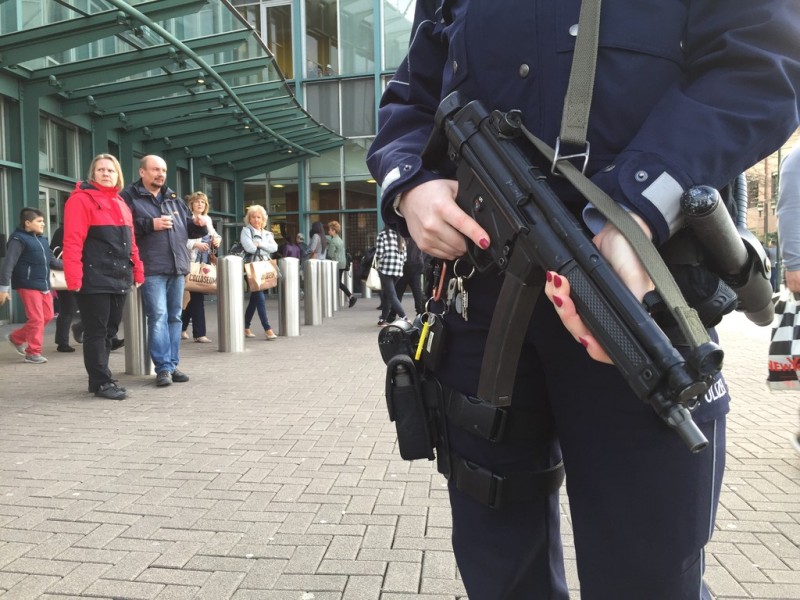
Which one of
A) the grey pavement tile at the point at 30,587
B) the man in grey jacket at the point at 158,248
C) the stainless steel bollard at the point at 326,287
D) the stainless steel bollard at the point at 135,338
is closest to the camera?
the grey pavement tile at the point at 30,587

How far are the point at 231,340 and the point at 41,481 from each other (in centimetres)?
477

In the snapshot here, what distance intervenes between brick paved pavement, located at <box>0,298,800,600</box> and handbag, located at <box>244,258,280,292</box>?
3.22m

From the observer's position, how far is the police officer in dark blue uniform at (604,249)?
1.08m

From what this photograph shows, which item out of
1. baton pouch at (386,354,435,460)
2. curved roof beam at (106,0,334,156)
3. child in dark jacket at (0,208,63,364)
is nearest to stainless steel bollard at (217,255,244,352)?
child in dark jacket at (0,208,63,364)

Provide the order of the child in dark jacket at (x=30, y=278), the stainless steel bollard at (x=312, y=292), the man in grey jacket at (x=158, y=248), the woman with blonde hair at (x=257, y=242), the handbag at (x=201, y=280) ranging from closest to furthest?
the man in grey jacket at (x=158, y=248) → the child in dark jacket at (x=30, y=278) → the handbag at (x=201, y=280) → the woman with blonde hair at (x=257, y=242) → the stainless steel bollard at (x=312, y=292)

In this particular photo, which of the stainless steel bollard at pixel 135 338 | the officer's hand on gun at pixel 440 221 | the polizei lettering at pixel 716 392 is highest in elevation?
the officer's hand on gun at pixel 440 221

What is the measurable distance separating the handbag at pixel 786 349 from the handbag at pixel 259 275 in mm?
6659

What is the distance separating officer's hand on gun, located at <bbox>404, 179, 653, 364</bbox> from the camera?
1040 millimetres

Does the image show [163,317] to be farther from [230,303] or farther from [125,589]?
[125,589]

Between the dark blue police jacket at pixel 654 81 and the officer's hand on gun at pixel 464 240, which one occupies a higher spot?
the dark blue police jacket at pixel 654 81

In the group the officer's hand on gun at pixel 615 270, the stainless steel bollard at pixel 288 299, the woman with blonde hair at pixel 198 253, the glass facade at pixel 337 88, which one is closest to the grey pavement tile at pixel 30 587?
the officer's hand on gun at pixel 615 270

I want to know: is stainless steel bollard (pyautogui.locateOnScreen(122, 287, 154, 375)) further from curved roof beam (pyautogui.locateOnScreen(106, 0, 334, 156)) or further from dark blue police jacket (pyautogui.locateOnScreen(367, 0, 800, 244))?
dark blue police jacket (pyautogui.locateOnScreen(367, 0, 800, 244))

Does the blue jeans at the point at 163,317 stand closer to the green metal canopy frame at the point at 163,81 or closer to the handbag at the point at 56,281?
the handbag at the point at 56,281

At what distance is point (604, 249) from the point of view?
1.09 metres
